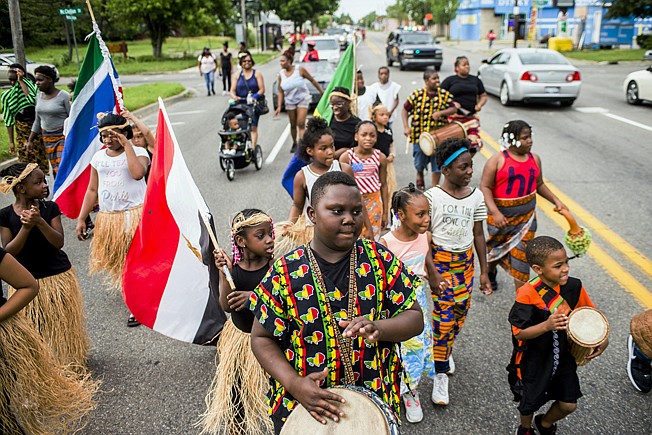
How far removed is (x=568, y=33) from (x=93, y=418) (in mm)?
46843

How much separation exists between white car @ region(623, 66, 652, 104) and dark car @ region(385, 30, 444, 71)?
12310 millimetres

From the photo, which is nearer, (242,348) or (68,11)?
(242,348)

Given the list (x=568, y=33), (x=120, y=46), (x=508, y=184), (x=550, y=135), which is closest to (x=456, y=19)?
(x=568, y=33)

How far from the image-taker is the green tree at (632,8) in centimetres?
3073

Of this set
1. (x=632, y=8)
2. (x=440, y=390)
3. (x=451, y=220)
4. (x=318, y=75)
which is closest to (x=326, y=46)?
(x=318, y=75)

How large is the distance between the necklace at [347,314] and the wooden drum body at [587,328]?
1.38 meters

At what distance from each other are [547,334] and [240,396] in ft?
6.04

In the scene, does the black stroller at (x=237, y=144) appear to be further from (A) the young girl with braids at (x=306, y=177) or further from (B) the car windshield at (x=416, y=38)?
(B) the car windshield at (x=416, y=38)

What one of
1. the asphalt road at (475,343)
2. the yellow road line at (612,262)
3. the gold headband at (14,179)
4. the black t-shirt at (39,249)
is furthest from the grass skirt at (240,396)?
the yellow road line at (612,262)

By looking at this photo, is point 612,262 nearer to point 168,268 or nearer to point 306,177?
point 306,177

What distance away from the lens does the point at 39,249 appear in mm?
3891

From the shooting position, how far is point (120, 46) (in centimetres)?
3966

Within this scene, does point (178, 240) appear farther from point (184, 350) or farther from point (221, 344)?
point (184, 350)

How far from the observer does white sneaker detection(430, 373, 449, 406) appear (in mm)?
3675
